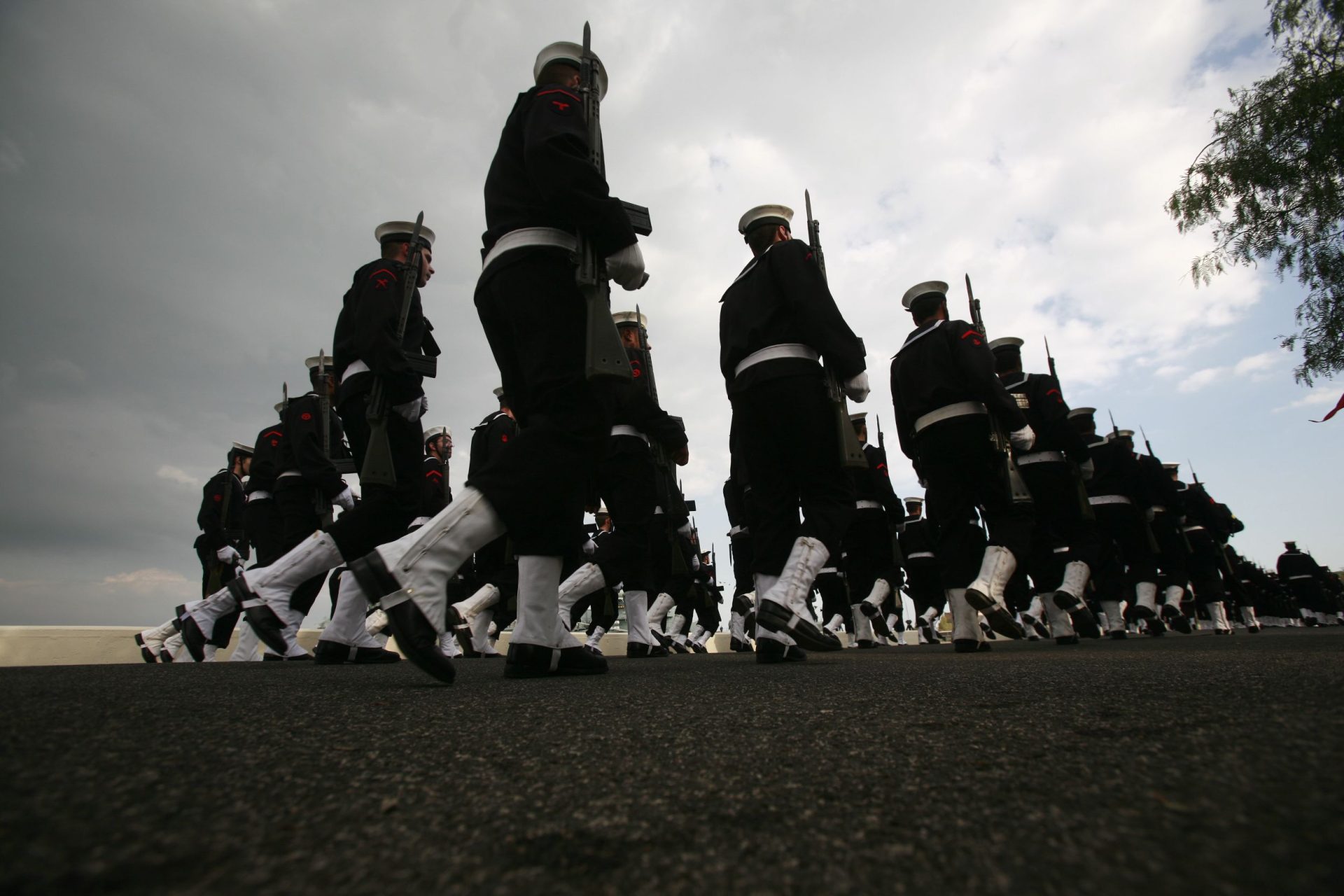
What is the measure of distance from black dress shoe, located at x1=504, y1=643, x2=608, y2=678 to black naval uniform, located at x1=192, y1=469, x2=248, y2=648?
6089 millimetres

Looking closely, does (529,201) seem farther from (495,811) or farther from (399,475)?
(495,811)

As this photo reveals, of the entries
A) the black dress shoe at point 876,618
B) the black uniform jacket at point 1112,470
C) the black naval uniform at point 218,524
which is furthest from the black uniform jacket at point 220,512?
the black uniform jacket at point 1112,470

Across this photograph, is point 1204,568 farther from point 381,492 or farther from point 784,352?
point 381,492

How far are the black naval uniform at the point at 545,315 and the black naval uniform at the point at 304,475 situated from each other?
2.86m

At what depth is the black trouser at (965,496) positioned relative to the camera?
4.53 m

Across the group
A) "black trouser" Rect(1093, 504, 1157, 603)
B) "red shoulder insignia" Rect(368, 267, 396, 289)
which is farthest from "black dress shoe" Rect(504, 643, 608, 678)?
"black trouser" Rect(1093, 504, 1157, 603)

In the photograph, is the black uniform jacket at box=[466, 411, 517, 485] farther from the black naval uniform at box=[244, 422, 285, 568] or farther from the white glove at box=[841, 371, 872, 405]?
the white glove at box=[841, 371, 872, 405]

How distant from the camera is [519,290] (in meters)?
2.46

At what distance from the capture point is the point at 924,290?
5184 millimetres

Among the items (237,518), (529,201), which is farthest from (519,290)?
(237,518)

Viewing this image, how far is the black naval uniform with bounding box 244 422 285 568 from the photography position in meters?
5.68

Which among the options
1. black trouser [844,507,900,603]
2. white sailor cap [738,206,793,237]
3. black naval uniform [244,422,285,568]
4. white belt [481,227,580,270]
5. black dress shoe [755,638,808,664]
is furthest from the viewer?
black trouser [844,507,900,603]

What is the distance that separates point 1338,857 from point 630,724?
0.94 metres

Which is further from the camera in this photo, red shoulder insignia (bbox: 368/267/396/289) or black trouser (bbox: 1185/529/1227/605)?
black trouser (bbox: 1185/529/1227/605)
